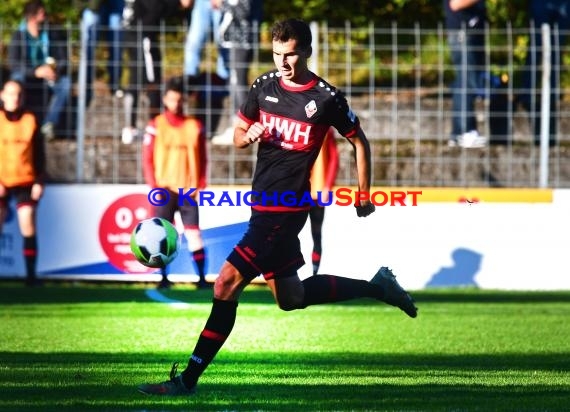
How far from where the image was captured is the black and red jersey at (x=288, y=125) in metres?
8.41

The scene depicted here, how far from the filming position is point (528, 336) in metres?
11.6

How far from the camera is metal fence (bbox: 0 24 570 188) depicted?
55.6ft

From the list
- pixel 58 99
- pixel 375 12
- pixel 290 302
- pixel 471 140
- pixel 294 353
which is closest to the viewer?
pixel 290 302

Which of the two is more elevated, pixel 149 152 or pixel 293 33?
pixel 293 33

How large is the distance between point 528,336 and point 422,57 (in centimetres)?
628

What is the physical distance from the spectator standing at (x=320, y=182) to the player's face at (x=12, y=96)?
11.5 ft

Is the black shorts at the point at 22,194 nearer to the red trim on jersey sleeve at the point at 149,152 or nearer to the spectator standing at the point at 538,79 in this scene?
the red trim on jersey sleeve at the point at 149,152

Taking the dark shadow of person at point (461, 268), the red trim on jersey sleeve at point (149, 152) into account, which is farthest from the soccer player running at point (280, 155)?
the dark shadow of person at point (461, 268)

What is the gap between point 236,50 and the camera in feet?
56.5

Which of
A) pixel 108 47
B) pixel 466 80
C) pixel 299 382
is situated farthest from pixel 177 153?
pixel 299 382

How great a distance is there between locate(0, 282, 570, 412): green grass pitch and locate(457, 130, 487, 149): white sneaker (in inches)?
86.4

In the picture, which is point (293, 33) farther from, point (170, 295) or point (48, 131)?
point (48, 131)

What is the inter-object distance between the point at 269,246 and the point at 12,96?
8.51 m

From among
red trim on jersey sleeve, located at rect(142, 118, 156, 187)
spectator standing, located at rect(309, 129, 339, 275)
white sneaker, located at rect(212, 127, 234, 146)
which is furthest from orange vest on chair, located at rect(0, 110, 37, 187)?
spectator standing, located at rect(309, 129, 339, 275)
